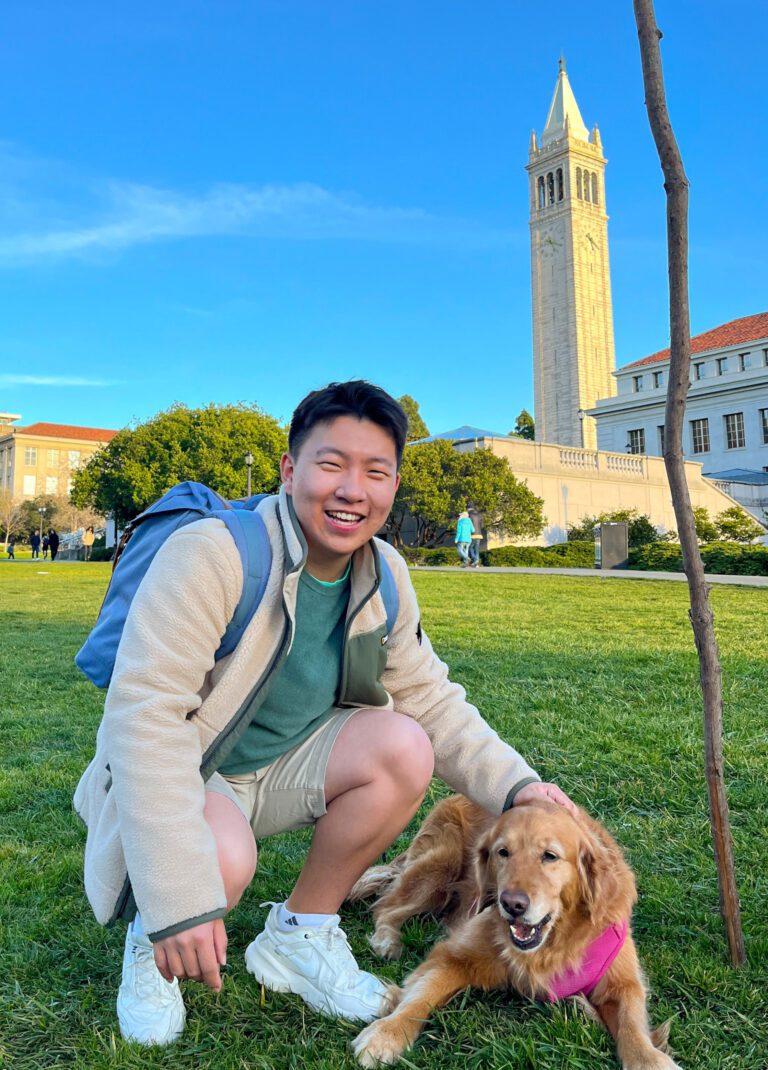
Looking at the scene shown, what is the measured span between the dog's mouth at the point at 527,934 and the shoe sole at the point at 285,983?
18.6 inches

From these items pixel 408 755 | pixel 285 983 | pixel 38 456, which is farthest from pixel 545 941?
pixel 38 456

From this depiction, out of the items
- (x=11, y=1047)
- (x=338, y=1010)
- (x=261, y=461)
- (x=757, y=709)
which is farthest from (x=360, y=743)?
(x=261, y=461)

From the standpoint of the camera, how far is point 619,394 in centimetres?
5778

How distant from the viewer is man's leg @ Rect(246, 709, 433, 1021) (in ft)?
7.59

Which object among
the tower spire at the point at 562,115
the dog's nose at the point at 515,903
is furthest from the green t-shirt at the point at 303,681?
the tower spire at the point at 562,115

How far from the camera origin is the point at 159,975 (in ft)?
7.13

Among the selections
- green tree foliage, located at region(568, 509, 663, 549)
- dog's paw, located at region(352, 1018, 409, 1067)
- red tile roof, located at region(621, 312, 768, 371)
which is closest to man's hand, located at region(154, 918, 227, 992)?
dog's paw, located at region(352, 1018, 409, 1067)

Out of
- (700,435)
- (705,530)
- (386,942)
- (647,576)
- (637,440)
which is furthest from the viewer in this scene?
(637,440)

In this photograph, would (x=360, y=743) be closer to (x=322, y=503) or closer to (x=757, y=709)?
(x=322, y=503)

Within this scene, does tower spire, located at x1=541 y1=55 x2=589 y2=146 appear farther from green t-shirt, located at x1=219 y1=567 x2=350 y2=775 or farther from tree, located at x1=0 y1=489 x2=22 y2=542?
green t-shirt, located at x1=219 y1=567 x2=350 y2=775

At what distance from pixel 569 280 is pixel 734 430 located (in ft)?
64.7

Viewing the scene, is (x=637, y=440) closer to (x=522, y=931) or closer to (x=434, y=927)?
(x=434, y=927)

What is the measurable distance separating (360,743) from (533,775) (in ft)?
1.84

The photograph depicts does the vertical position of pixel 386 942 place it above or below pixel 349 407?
below
